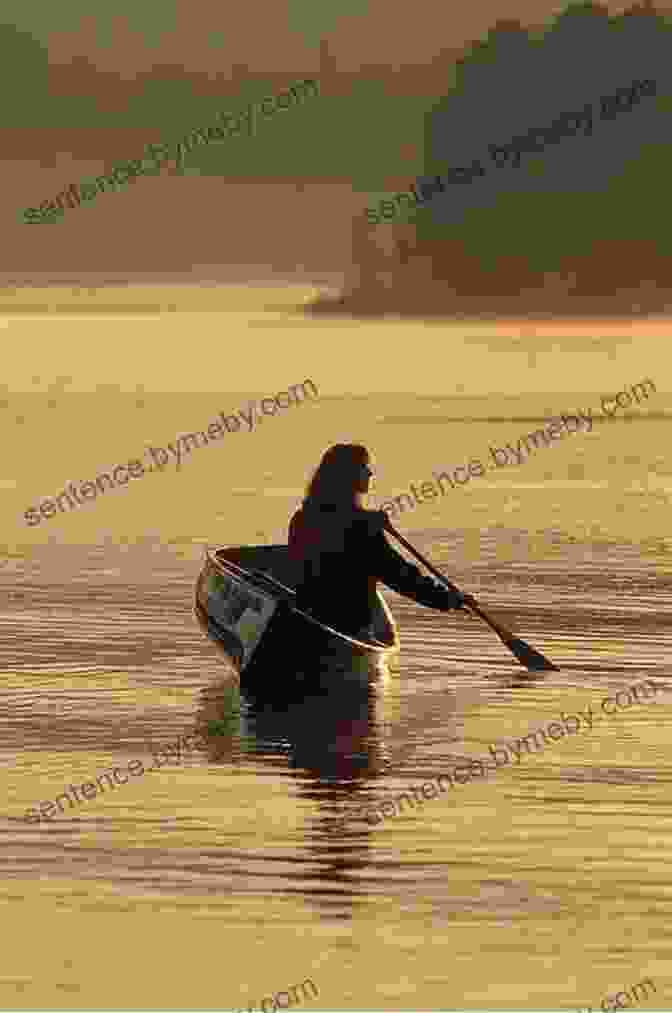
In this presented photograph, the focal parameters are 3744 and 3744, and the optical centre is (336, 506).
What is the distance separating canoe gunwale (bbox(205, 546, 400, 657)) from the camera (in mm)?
32344

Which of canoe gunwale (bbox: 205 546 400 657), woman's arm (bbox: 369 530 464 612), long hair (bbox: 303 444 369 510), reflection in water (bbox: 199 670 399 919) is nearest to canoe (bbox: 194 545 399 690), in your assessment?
canoe gunwale (bbox: 205 546 400 657)

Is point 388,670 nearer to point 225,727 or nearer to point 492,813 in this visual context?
point 225,727

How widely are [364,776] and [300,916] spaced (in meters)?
6.01

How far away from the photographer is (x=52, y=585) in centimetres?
4591

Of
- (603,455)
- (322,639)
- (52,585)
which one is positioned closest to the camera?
(322,639)

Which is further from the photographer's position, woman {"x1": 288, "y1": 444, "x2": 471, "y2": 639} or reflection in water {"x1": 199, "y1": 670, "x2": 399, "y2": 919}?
woman {"x1": 288, "y1": 444, "x2": 471, "y2": 639}

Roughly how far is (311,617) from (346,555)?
24.6 inches

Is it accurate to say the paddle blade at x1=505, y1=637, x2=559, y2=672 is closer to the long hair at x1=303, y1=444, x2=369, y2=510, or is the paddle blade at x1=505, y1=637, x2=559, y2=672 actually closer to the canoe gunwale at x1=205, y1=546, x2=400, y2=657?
the canoe gunwale at x1=205, y1=546, x2=400, y2=657

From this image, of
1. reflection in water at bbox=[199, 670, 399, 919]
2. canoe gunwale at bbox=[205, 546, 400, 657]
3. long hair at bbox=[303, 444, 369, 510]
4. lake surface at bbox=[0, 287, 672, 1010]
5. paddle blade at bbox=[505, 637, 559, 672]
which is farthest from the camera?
paddle blade at bbox=[505, 637, 559, 672]

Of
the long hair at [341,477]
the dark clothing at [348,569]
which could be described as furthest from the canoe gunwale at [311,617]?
the long hair at [341,477]

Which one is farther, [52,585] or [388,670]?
[52,585]

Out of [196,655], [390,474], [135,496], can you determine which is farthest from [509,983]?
[390,474]

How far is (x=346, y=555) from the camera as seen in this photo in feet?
108

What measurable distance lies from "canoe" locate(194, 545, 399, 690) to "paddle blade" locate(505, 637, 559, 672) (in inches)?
59.4
